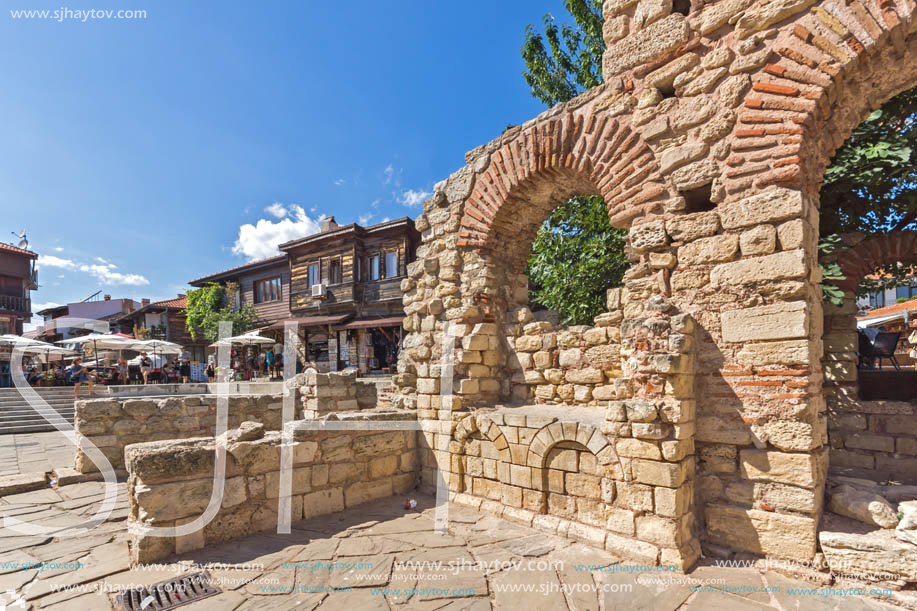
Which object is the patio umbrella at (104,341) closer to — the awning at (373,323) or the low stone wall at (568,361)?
the awning at (373,323)

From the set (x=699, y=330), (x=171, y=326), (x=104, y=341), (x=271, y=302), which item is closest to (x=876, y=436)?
(x=699, y=330)

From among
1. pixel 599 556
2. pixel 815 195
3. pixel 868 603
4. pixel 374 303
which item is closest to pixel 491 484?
pixel 599 556

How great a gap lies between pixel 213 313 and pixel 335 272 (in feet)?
24.8

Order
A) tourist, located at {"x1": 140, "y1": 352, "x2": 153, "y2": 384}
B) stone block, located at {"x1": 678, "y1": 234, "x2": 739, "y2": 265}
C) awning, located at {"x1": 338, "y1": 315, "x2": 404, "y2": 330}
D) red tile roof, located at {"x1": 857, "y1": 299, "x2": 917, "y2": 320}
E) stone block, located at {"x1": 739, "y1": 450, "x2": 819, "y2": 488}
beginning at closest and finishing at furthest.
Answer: stone block, located at {"x1": 739, "y1": 450, "x2": 819, "y2": 488} → stone block, located at {"x1": 678, "y1": 234, "x2": 739, "y2": 265} → red tile roof, located at {"x1": 857, "y1": 299, "x2": 917, "y2": 320} → tourist, located at {"x1": 140, "y1": 352, "x2": 153, "y2": 384} → awning, located at {"x1": 338, "y1": 315, "x2": 404, "y2": 330}

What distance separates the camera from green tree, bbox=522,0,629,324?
26.5 ft

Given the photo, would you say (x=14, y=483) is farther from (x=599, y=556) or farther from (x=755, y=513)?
(x=755, y=513)

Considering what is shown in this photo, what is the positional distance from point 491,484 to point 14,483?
5.74 metres

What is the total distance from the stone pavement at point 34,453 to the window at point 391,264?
1090cm

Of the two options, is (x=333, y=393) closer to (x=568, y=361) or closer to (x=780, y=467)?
(x=568, y=361)

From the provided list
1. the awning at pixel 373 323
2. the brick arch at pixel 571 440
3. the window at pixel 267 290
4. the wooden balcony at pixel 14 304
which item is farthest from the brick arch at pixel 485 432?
the wooden balcony at pixel 14 304

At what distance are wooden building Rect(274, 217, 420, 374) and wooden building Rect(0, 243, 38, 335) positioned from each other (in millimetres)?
18107

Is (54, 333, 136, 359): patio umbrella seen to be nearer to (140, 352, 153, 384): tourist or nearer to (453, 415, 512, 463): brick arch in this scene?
(140, 352, 153, 384): tourist

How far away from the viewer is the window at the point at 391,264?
17469mm

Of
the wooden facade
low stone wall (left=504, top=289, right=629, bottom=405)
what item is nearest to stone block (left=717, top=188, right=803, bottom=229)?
low stone wall (left=504, top=289, right=629, bottom=405)
